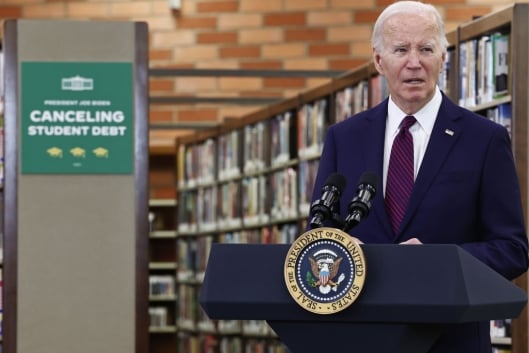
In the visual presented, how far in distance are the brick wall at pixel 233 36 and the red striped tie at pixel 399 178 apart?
873 cm

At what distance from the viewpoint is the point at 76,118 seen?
219 inches

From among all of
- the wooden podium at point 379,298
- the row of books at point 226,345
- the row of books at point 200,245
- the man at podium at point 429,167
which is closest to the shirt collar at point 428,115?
the man at podium at point 429,167

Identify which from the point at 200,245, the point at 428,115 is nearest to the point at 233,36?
the point at 200,245

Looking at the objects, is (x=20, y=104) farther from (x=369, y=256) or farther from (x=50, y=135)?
(x=369, y=256)

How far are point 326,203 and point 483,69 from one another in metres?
3.48

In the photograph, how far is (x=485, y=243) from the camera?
2.52 metres

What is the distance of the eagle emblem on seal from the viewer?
211 centimetres

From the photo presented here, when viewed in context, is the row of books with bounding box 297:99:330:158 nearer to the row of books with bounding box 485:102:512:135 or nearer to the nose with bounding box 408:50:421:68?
the row of books with bounding box 485:102:512:135

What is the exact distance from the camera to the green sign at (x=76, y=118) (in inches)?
219

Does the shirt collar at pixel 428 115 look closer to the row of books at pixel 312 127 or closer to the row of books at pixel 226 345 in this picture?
the row of books at pixel 312 127

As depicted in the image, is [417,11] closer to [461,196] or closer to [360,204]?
[461,196]

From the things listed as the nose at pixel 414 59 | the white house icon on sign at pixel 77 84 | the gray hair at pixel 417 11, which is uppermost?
the white house icon on sign at pixel 77 84

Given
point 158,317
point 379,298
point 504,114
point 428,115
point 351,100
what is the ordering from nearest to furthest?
point 379,298
point 428,115
point 504,114
point 351,100
point 158,317

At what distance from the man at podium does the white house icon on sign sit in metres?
3.05
